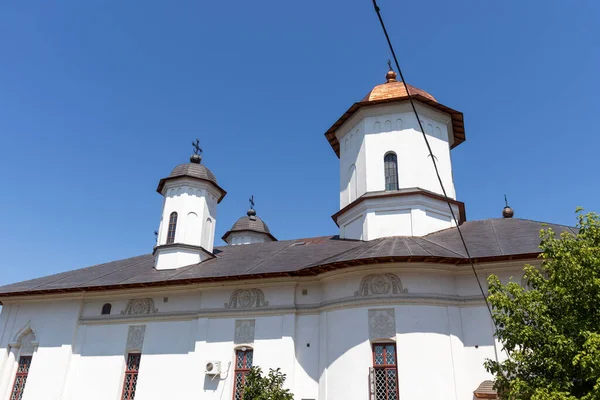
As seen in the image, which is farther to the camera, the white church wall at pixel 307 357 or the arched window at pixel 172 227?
the arched window at pixel 172 227

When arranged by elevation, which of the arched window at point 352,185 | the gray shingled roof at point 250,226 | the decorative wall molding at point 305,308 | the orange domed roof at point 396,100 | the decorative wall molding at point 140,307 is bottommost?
the decorative wall molding at point 305,308

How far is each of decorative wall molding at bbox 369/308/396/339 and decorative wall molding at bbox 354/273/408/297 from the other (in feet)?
1.61

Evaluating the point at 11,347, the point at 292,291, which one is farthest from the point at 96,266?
the point at 292,291

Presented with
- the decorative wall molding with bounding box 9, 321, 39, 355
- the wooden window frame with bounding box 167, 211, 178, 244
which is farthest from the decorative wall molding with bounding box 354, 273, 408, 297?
the decorative wall molding with bounding box 9, 321, 39, 355

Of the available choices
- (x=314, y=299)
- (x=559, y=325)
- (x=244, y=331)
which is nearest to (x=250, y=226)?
(x=244, y=331)

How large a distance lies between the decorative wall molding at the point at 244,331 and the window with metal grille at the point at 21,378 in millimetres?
8135

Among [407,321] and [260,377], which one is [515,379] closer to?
[407,321]

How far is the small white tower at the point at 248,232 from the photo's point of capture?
32103 mm

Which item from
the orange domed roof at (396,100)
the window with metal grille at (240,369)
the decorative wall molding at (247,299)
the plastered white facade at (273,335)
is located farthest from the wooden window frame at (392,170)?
the window with metal grille at (240,369)

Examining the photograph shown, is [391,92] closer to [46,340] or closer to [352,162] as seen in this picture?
[352,162]

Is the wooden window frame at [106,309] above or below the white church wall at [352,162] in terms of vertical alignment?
below

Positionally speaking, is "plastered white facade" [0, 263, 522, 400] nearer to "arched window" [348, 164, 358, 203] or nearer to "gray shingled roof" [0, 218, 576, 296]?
"gray shingled roof" [0, 218, 576, 296]

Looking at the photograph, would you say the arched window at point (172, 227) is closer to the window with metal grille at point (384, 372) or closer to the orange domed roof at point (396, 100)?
the orange domed roof at point (396, 100)

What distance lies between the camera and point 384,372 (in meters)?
12.3
